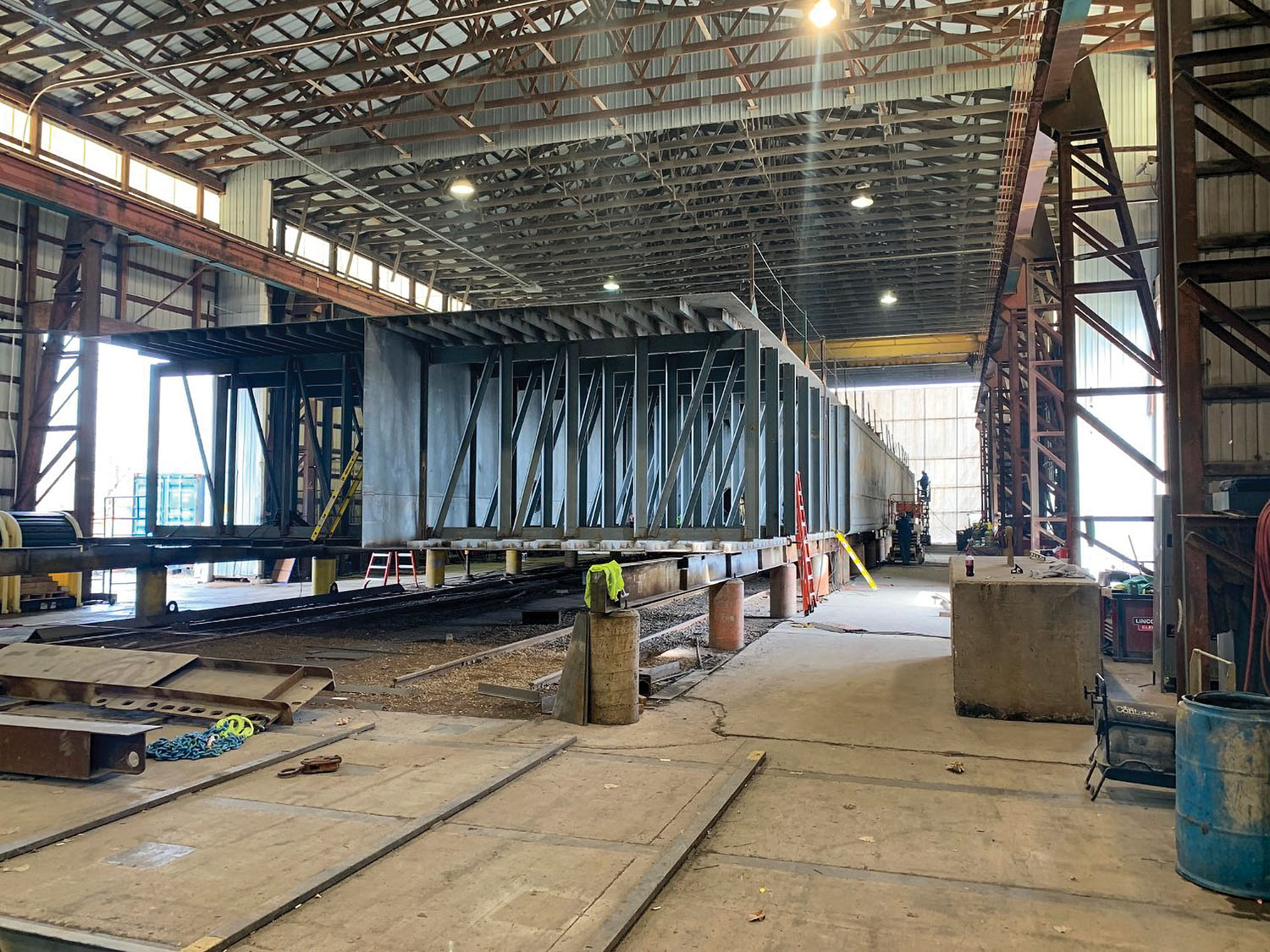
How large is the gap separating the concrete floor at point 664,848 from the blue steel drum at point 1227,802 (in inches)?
6.2

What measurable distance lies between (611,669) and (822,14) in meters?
11.0

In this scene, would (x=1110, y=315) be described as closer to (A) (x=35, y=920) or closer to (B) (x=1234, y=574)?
(B) (x=1234, y=574)

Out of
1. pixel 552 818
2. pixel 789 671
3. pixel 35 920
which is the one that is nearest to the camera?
pixel 35 920

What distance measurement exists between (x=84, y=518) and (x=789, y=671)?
607 inches

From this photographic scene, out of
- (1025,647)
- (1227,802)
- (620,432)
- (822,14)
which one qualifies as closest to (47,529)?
(620,432)

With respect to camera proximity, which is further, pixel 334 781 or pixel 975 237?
pixel 975 237

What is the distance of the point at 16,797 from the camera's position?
15.6 feet

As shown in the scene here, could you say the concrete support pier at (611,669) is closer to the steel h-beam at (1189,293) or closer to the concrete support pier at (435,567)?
the steel h-beam at (1189,293)

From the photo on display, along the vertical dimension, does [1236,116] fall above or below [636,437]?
above

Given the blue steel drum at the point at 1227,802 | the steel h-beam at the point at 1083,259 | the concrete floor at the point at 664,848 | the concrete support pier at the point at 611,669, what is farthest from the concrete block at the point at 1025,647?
the steel h-beam at the point at 1083,259

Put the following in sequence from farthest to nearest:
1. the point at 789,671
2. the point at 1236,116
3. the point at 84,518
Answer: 1. the point at 84,518
2. the point at 789,671
3. the point at 1236,116

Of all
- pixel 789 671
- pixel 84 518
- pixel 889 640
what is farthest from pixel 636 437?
pixel 84 518

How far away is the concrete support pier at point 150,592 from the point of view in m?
11.8

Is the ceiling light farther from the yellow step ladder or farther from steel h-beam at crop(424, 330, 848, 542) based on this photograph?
the yellow step ladder
